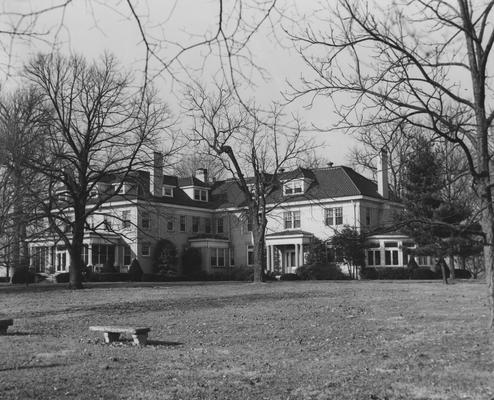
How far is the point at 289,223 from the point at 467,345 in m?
43.2

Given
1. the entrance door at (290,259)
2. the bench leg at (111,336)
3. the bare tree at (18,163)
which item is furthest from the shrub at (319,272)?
the bench leg at (111,336)

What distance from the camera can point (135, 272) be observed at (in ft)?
161

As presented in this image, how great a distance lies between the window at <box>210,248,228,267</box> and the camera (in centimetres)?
5678

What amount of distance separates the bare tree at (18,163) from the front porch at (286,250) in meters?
24.1

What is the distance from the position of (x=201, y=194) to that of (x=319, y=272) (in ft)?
52.7

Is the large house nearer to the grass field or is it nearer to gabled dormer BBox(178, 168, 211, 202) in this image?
gabled dormer BBox(178, 168, 211, 202)

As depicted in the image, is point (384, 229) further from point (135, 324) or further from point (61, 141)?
point (61, 141)

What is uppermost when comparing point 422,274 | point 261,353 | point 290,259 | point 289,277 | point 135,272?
point 290,259

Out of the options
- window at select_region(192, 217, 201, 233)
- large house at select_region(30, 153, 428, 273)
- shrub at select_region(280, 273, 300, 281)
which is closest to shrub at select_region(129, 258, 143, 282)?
large house at select_region(30, 153, 428, 273)

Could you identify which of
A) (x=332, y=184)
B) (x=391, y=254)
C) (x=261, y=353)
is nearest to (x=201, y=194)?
(x=332, y=184)

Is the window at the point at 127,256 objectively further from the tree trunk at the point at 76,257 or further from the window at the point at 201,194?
the tree trunk at the point at 76,257

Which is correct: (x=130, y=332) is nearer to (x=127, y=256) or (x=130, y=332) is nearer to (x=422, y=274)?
(x=422, y=274)

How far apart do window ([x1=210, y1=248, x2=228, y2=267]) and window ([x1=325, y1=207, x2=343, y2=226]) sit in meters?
10.6

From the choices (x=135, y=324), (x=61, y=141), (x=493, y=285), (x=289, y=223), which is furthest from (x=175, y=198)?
(x=493, y=285)
